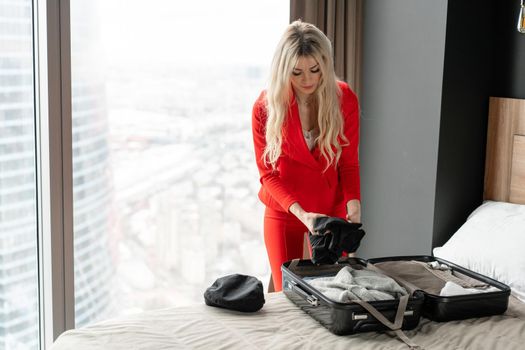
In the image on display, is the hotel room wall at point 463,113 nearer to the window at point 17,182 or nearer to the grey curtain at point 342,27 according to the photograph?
the grey curtain at point 342,27

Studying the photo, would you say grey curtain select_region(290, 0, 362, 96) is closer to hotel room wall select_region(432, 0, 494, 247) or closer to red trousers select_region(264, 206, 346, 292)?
hotel room wall select_region(432, 0, 494, 247)

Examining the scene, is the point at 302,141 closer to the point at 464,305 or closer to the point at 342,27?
the point at 464,305

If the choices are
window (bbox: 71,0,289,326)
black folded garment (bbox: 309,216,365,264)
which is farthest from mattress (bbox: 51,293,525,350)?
window (bbox: 71,0,289,326)

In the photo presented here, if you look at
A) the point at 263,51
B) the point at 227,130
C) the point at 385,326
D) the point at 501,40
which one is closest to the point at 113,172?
the point at 227,130

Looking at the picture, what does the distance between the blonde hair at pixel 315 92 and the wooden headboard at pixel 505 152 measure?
0.97 meters

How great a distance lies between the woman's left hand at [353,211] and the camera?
2.89 meters

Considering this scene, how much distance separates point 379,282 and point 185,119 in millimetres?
1446

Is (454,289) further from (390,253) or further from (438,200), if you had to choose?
(390,253)

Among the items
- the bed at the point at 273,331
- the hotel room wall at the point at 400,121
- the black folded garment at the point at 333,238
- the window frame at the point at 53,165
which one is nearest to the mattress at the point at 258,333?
the bed at the point at 273,331

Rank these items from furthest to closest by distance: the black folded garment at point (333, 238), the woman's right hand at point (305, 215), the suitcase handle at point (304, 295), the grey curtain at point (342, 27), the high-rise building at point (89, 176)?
the grey curtain at point (342, 27) < the high-rise building at point (89, 176) < the woman's right hand at point (305, 215) < the black folded garment at point (333, 238) < the suitcase handle at point (304, 295)

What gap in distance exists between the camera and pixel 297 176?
2.96 meters

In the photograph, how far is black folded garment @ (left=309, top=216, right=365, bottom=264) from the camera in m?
2.52

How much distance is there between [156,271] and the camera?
11.6 feet

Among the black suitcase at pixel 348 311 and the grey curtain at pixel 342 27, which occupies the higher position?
the grey curtain at pixel 342 27
